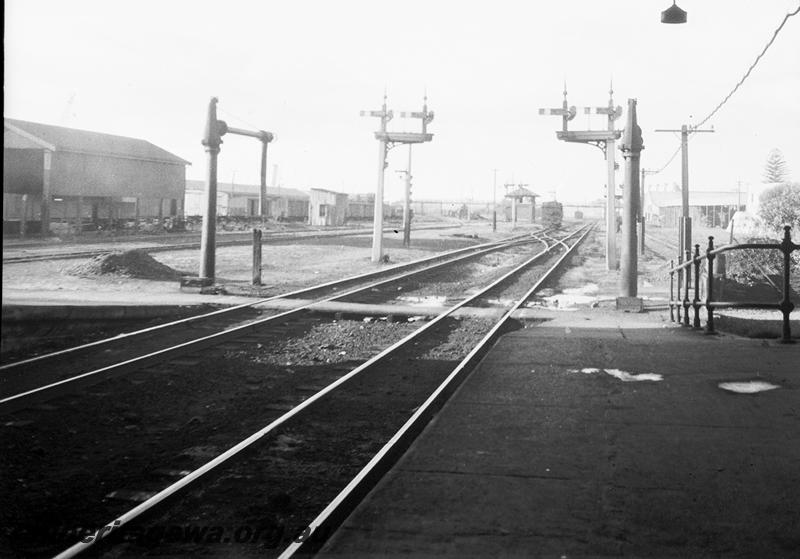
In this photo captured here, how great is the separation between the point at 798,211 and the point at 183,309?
17.1m

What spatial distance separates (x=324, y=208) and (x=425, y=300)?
4842cm

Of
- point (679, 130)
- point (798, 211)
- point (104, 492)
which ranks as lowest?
Answer: point (104, 492)

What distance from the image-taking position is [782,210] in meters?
21.8

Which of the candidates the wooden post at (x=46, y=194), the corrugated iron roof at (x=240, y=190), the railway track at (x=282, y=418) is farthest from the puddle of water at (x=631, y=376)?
the corrugated iron roof at (x=240, y=190)

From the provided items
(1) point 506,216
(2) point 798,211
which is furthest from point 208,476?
(1) point 506,216

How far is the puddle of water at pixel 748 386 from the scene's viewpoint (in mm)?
6543

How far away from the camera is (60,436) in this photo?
18.6ft

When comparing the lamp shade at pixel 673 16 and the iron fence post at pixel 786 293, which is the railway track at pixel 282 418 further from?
the lamp shade at pixel 673 16

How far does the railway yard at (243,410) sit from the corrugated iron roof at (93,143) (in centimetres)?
2337

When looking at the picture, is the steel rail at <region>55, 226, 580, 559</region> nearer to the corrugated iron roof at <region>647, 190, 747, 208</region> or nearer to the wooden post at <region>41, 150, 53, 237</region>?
the wooden post at <region>41, 150, 53, 237</region>

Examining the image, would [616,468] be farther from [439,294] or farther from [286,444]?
[439,294]

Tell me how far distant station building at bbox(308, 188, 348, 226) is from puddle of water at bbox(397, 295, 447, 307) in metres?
47.1

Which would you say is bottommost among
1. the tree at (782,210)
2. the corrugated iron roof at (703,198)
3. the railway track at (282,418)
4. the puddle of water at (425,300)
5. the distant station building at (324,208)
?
the railway track at (282,418)

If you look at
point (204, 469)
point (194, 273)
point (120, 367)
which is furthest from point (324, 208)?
point (204, 469)
